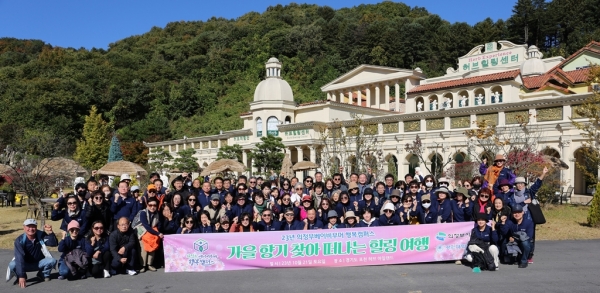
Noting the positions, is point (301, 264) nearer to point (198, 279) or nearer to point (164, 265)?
point (198, 279)

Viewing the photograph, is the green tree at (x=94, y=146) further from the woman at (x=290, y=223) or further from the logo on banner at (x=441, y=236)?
the logo on banner at (x=441, y=236)

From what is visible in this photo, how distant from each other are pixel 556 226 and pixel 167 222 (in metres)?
11.7

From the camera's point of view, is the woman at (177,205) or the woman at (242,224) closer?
the woman at (242,224)

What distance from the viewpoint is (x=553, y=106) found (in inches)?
817

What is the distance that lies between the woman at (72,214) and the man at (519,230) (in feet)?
24.3

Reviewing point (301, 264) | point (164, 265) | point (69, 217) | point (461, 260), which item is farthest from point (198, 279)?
point (461, 260)

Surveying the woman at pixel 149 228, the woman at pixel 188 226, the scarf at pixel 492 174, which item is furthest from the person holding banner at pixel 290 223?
the scarf at pixel 492 174

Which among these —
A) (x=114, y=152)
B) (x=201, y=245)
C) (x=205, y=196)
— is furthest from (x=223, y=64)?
(x=201, y=245)

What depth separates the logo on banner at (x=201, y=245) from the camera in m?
7.97

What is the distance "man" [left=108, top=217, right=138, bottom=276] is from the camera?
769 centimetres

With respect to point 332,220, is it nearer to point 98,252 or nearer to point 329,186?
point 329,186

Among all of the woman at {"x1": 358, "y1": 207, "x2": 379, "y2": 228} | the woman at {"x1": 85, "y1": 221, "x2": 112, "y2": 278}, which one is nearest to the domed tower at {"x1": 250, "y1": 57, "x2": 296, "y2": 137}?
the woman at {"x1": 358, "y1": 207, "x2": 379, "y2": 228}

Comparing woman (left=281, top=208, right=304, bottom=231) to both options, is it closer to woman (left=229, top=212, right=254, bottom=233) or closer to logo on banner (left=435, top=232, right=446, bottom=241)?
woman (left=229, top=212, right=254, bottom=233)

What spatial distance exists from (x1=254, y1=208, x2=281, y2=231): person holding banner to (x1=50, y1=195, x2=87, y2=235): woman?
3.03 meters
